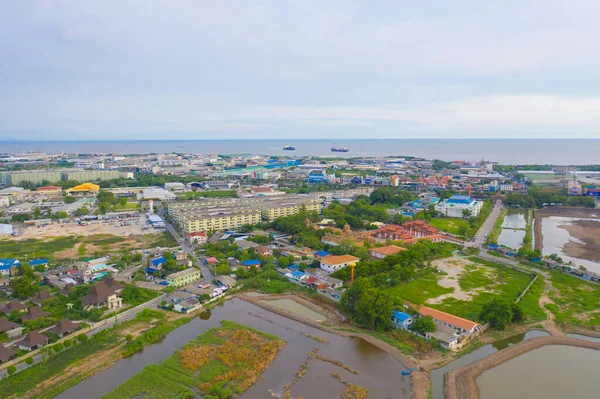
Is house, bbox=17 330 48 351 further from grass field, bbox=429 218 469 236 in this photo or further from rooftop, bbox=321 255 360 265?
grass field, bbox=429 218 469 236

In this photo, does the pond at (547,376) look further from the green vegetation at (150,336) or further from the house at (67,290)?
the house at (67,290)

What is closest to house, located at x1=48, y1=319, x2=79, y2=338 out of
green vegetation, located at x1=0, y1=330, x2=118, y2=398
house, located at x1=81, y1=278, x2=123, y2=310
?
green vegetation, located at x1=0, y1=330, x2=118, y2=398

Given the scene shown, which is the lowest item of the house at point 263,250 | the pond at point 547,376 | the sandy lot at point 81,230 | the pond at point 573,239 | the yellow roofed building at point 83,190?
the sandy lot at point 81,230

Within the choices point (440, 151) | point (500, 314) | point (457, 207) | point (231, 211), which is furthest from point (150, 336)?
point (440, 151)

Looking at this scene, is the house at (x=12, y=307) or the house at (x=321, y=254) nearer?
the house at (x=12, y=307)

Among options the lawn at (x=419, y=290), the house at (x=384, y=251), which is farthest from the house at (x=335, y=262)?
the lawn at (x=419, y=290)

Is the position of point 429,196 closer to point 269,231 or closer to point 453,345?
point 269,231

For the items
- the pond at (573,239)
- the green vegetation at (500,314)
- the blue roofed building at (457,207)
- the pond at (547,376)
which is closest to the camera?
the pond at (547,376)

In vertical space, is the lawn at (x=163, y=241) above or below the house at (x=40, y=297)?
below
